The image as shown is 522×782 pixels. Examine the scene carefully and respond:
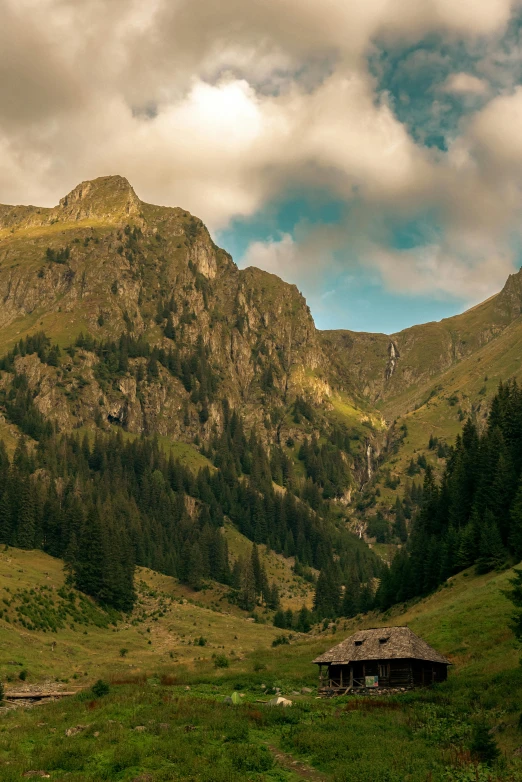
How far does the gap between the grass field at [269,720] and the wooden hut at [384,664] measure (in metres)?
2.85

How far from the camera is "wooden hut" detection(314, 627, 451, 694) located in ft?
189

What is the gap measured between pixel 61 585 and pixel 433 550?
62.2 meters

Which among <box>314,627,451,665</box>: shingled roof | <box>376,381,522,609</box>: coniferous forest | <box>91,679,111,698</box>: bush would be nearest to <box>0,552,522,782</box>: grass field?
<box>91,679,111,698</box>: bush

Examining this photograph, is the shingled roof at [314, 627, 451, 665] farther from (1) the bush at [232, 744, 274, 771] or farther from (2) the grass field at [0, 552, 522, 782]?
(1) the bush at [232, 744, 274, 771]

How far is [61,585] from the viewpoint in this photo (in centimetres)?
11594

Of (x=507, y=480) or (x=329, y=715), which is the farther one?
(x=507, y=480)

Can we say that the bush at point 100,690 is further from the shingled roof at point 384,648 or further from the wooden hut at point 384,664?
A: the shingled roof at point 384,648

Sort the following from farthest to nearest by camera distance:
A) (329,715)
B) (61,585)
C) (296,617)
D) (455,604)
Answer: (296,617) → (61,585) → (455,604) → (329,715)

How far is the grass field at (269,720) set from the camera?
3175 cm

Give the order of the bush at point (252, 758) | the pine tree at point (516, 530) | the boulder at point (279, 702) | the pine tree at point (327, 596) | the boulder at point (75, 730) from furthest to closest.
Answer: the pine tree at point (327, 596)
the pine tree at point (516, 530)
the boulder at point (279, 702)
the boulder at point (75, 730)
the bush at point (252, 758)

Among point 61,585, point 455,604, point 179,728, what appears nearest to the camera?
point 179,728

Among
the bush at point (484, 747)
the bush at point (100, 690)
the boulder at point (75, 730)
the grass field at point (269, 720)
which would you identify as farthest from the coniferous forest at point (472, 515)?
the boulder at point (75, 730)

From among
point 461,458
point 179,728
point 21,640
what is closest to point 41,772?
point 179,728

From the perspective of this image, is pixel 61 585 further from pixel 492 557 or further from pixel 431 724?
pixel 431 724
